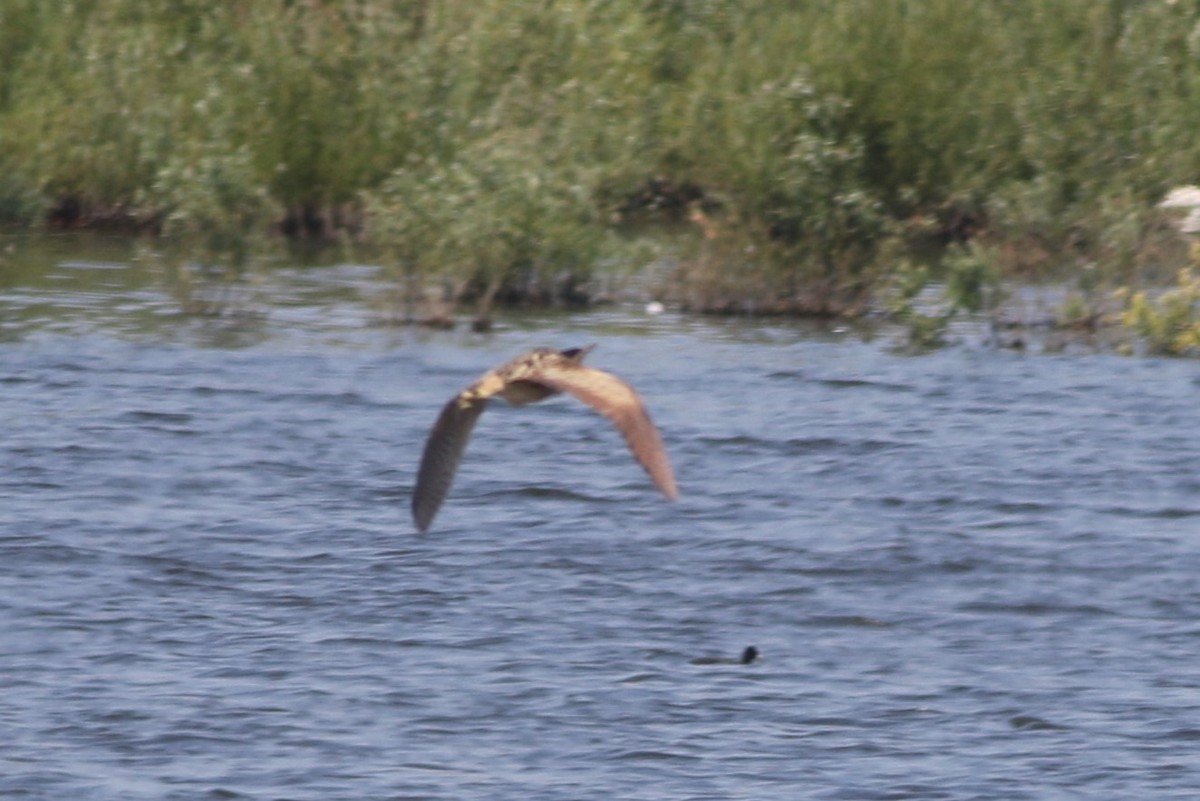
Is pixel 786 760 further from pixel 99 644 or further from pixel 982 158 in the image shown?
pixel 982 158

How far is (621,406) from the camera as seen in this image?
17.7 ft

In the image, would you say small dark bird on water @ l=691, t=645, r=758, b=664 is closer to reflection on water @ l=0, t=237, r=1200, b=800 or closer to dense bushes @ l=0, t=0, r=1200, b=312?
reflection on water @ l=0, t=237, r=1200, b=800

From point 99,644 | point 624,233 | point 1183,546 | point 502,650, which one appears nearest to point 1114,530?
point 1183,546

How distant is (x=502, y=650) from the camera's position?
7824 millimetres

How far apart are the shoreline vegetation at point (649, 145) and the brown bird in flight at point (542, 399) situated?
6.94 meters

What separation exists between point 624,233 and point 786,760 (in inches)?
413

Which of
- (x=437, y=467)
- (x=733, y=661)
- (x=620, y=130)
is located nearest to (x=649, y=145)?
(x=620, y=130)

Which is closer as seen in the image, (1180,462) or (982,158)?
(1180,462)

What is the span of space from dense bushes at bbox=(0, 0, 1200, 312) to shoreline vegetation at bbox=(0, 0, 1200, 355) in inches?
0.9

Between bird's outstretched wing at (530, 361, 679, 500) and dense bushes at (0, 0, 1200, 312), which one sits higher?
dense bushes at (0, 0, 1200, 312)

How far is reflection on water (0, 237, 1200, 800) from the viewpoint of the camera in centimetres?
685

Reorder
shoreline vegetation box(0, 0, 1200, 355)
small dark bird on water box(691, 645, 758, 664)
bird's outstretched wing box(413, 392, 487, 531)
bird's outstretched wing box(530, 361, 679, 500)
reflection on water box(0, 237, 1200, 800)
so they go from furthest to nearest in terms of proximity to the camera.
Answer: shoreline vegetation box(0, 0, 1200, 355) < small dark bird on water box(691, 645, 758, 664) < reflection on water box(0, 237, 1200, 800) < bird's outstretched wing box(413, 392, 487, 531) < bird's outstretched wing box(530, 361, 679, 500)

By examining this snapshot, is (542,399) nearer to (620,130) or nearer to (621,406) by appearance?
(621,406)

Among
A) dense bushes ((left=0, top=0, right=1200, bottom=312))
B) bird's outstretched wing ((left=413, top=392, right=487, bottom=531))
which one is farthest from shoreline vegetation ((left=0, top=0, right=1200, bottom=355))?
bird's outstretched wing ((left=413, top=392, right=487, bottom=531))
